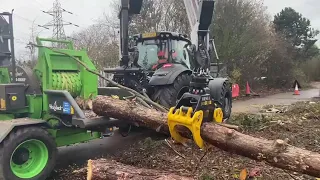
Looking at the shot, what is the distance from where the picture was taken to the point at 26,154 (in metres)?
4.59

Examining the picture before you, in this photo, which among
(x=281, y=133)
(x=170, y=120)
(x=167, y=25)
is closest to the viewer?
(x=170, y=120)

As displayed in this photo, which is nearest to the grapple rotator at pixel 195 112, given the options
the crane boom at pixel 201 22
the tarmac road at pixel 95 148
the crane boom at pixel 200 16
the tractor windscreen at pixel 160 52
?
the tarmac road at pixel 95 148

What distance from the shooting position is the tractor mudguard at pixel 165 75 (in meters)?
6.35

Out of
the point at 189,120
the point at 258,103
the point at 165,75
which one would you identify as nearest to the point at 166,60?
the point at 165,75

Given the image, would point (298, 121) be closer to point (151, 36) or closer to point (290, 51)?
point (151, 36)

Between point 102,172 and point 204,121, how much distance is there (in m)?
1.35

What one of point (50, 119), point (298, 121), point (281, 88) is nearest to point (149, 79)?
point (50, 119)

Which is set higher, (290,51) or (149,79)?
(290,51)

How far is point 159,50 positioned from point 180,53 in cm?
53

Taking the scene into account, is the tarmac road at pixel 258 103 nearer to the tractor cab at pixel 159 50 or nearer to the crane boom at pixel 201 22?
the crane boom at pixel 201 22

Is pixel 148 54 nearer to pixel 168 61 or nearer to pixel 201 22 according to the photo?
pixel 168 61

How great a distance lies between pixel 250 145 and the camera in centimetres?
341

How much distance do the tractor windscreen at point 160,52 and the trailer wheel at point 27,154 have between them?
3262 millimetres

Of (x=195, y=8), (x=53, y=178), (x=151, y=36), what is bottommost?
(x=53, y=178)
